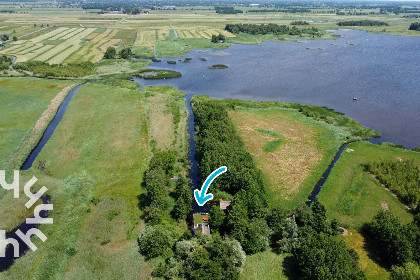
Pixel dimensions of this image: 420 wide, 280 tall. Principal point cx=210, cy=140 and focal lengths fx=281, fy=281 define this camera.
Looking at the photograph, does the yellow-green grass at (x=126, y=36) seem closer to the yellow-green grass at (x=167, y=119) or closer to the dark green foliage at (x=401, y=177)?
the yellow-green grass at (x=167, y=119)

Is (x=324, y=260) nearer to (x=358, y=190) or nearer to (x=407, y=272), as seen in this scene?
(x=407, y=272)

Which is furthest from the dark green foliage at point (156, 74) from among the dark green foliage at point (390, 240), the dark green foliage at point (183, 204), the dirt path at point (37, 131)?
the dark green foliage at point (390, 240)

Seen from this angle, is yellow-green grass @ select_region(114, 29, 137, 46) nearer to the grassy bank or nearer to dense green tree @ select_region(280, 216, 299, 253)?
the grassy bank

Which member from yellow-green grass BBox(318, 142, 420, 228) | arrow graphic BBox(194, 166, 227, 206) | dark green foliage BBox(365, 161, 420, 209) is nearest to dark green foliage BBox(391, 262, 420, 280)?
yellow-green grass BBox(318, 142, 420, 228)

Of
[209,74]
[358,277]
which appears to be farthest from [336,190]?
[209,74]

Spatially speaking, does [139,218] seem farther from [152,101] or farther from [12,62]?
[12,62]

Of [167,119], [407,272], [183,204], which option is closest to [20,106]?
[167,119]
